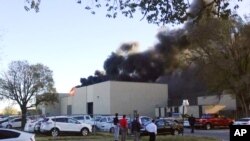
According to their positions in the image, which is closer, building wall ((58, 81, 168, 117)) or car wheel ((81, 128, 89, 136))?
car wheel ((81, 128, 89, 136))

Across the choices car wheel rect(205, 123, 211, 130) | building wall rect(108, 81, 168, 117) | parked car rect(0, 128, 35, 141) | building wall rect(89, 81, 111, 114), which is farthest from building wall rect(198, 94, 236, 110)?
parked car rect(0, 128, 35, 141)

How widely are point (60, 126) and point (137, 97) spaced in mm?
48598

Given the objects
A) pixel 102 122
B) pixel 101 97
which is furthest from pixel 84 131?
pixel 101 97

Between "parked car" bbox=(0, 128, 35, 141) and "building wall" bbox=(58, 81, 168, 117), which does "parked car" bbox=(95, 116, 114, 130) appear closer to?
"parked car" bbox=(0, 128, 35, 141)

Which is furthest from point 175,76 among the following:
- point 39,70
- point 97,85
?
point 39,70

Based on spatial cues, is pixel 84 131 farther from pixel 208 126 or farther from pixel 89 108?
pixel 89 108

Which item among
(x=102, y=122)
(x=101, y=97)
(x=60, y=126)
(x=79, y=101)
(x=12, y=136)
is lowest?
(x=12, y=136)

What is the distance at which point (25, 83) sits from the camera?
8388cm

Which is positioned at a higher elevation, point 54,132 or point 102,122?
point 102,122

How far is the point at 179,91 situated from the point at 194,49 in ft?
106

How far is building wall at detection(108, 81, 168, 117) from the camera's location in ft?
280

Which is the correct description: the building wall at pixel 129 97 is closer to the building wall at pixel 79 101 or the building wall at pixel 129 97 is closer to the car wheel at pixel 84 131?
the building wall at pixel 79 101

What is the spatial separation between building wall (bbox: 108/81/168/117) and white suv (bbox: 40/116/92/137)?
45.0m

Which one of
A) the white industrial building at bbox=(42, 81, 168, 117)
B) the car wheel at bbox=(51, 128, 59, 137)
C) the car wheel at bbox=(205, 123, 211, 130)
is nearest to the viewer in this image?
the car wheel at bbox=(51, 128, 59, 137)
